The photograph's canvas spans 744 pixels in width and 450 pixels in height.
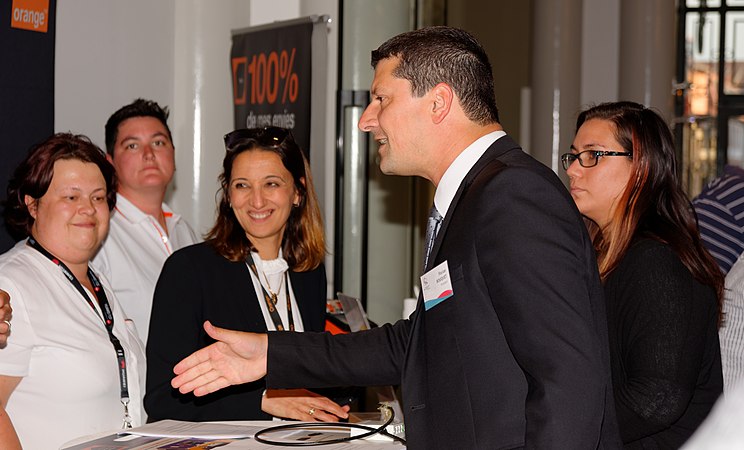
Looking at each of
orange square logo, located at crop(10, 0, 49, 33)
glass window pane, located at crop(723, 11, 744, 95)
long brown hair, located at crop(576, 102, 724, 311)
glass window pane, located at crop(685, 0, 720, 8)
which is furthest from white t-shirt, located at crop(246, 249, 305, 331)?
Result: glass window pane, located at crop(685, 0, 720, 8)

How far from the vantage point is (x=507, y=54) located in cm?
1109

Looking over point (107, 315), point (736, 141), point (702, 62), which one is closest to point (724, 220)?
point (107, 315)

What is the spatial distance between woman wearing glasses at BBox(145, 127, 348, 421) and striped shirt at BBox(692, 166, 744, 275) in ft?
5.16

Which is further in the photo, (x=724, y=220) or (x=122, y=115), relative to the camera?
(x=122, y=115)

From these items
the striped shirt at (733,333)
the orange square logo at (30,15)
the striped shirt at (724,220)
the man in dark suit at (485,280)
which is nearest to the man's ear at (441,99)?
the man in dark suit at (485,280)

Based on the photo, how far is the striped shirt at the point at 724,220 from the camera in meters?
3.50

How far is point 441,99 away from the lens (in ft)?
5.53

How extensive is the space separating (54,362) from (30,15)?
1.75m

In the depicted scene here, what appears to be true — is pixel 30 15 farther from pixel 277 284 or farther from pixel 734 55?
pixel 734 55

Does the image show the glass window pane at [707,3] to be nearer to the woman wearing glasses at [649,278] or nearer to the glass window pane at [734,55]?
the glass window pane at [734,55]

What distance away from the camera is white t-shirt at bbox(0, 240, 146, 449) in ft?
8.59

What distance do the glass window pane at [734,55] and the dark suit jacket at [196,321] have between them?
9356 millimetres

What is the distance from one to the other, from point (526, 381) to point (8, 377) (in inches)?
65.8

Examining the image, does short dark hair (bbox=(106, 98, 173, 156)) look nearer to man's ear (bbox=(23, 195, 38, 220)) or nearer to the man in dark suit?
man's ear (bbox=(23, 195, 38, 220))
